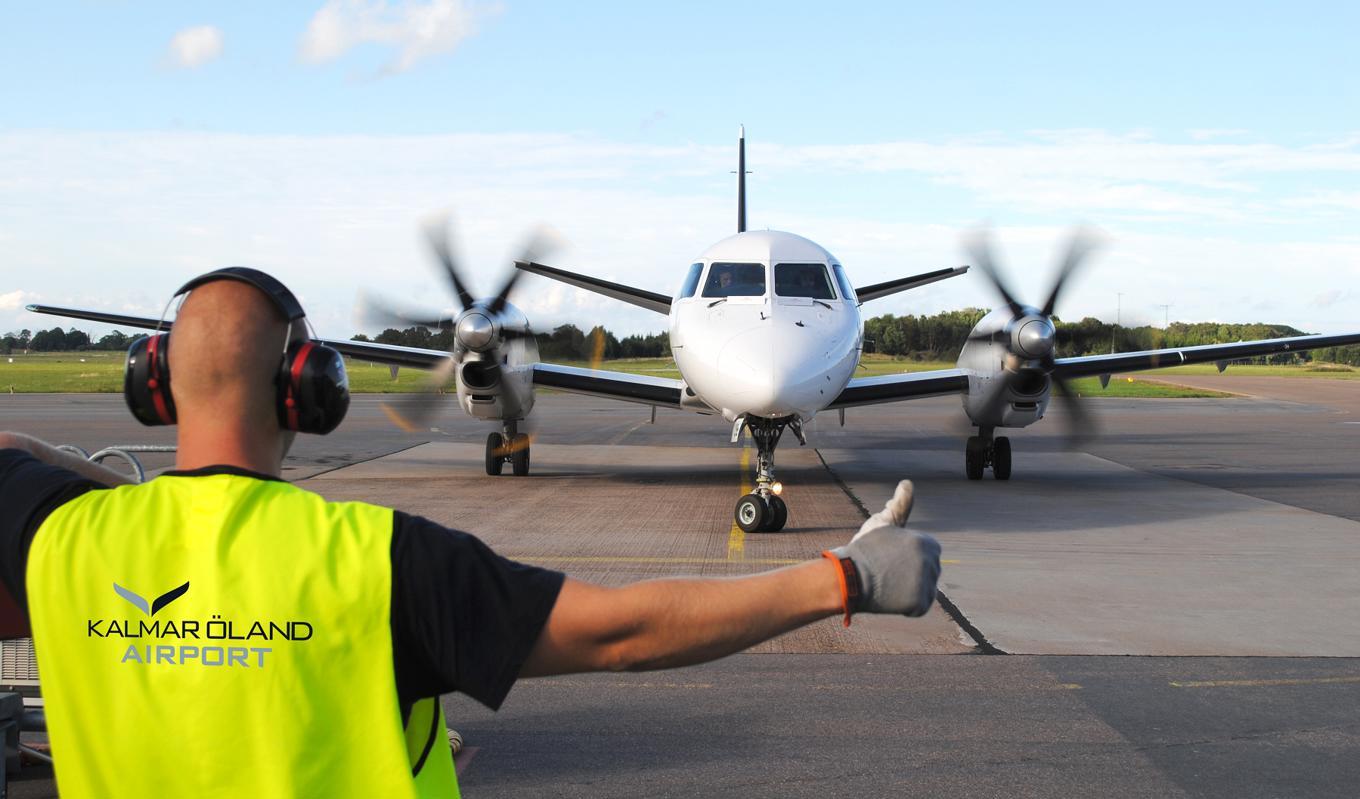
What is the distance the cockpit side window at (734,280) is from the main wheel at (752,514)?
249cm

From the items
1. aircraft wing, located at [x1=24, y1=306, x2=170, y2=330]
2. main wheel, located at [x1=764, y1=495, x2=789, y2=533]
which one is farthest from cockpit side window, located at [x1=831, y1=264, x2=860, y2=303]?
aircraft wing, located at [x1=24, y1=306, x2=170, y2=330]

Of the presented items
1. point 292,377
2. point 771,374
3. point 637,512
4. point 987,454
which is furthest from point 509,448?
point 292,377

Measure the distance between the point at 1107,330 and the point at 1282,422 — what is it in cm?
1526

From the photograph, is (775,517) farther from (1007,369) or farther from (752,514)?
(1007,369)

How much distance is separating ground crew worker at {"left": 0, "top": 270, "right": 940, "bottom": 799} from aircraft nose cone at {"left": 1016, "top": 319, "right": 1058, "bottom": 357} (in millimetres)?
13701

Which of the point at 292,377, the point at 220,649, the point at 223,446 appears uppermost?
the point at 292,377

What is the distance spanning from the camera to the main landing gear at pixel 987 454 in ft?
52.7

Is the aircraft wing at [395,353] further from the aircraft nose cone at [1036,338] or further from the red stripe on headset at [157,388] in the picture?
the red stripe on headset at [157,388]

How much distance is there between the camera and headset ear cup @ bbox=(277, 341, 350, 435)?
1866 mm

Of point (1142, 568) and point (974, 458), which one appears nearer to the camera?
point (1142, 568)

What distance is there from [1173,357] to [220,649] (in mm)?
16590

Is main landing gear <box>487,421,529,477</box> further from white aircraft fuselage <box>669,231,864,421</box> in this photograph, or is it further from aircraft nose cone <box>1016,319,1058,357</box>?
aircraft nose cone <box>1016,319,1058,357</box>

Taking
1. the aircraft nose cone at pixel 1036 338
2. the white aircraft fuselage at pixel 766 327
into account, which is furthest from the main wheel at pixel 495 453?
the aircraft nose cone at pixel 1036 338

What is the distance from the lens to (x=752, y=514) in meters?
10.9
